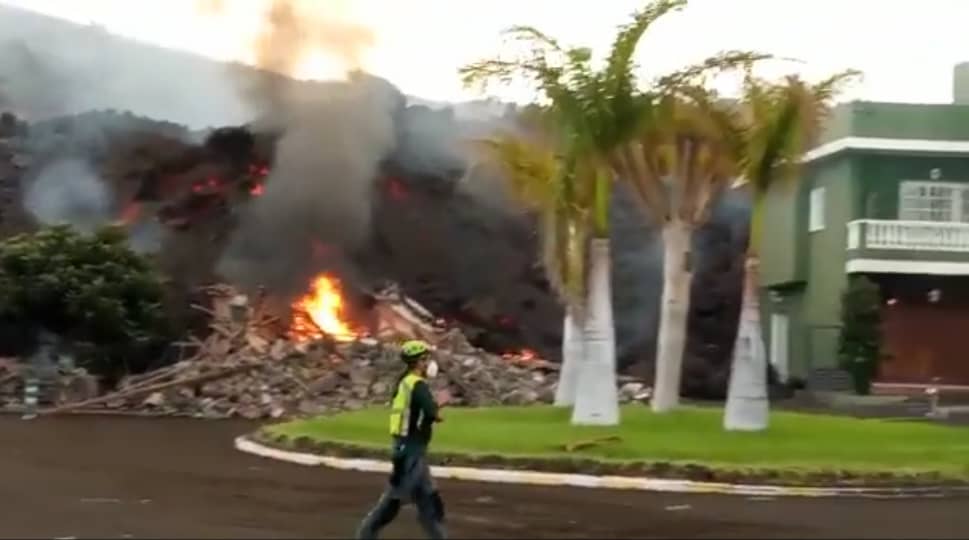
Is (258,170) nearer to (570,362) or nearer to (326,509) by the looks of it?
(570,362)

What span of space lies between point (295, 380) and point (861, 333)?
533 inches

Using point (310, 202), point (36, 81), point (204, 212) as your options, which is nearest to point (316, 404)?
point (310, 202)

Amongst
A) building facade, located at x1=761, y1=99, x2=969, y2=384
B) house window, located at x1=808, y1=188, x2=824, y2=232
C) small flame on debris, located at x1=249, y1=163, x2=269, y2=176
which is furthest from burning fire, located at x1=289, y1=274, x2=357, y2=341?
house window, located at x1=808, y1=188, x2=824, y2=232

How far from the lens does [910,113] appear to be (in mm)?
39125

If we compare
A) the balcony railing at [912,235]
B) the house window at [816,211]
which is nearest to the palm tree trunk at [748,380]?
the balcony railing at [912,235]

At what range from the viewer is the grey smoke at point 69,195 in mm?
49500

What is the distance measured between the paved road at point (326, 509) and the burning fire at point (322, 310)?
19.4 meters

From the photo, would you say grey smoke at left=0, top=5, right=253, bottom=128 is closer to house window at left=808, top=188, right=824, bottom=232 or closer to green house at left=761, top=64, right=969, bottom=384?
house window at left=808, top=188, right=824, bottom=232

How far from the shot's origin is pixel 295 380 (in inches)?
1387

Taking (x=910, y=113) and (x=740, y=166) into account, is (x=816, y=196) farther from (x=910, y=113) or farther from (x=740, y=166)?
(x=740, y=166)

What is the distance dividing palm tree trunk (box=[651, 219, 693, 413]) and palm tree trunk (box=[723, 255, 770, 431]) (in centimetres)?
198

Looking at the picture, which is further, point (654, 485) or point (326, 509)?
point (654, 485)

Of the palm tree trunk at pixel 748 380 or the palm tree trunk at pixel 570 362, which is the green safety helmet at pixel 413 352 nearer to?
the palm tree trunk at pixel 748 380

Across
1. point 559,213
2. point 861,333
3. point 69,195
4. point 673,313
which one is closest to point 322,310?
point 69,195
